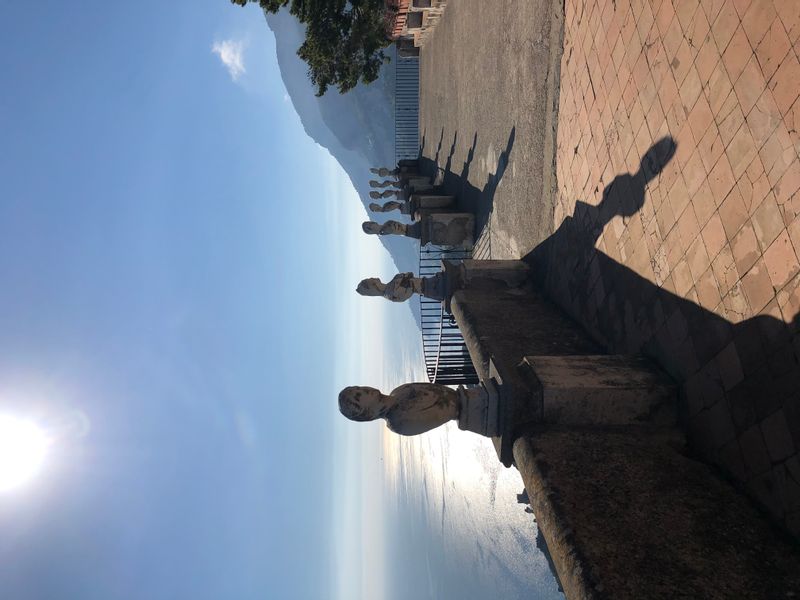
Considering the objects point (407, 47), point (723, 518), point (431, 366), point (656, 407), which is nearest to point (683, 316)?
point (656, 407)

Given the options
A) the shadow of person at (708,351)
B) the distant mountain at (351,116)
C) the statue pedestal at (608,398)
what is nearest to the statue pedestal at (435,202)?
the shadow of person at (708,351)

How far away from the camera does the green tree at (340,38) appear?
16.2m

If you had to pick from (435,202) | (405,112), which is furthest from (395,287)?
(405,112)

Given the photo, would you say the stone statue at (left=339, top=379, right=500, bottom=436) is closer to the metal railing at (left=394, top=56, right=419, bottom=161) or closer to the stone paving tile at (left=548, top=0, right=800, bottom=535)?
the stone paving tile at (left=548, top=0, right=800, bottom=535)

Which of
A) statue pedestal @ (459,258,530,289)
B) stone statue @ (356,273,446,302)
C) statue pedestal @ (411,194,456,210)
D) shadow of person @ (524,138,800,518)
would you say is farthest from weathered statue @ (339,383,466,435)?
statue pedestal @ (411,194,456,210)

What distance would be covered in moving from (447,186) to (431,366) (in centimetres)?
776

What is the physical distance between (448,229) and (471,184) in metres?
1.13

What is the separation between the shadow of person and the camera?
339 centimetres

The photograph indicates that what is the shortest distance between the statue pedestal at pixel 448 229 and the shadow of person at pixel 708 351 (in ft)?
19.7

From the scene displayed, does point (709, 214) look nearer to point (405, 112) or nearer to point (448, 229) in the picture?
point (448, 229)

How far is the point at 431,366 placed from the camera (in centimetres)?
869

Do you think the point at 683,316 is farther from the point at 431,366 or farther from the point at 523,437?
the point at 431,366

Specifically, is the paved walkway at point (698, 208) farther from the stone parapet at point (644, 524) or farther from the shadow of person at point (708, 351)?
the stone parapet at point (644, 524)

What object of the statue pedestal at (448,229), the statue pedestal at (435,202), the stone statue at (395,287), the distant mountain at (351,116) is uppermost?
the distant mountain at (351,116)
